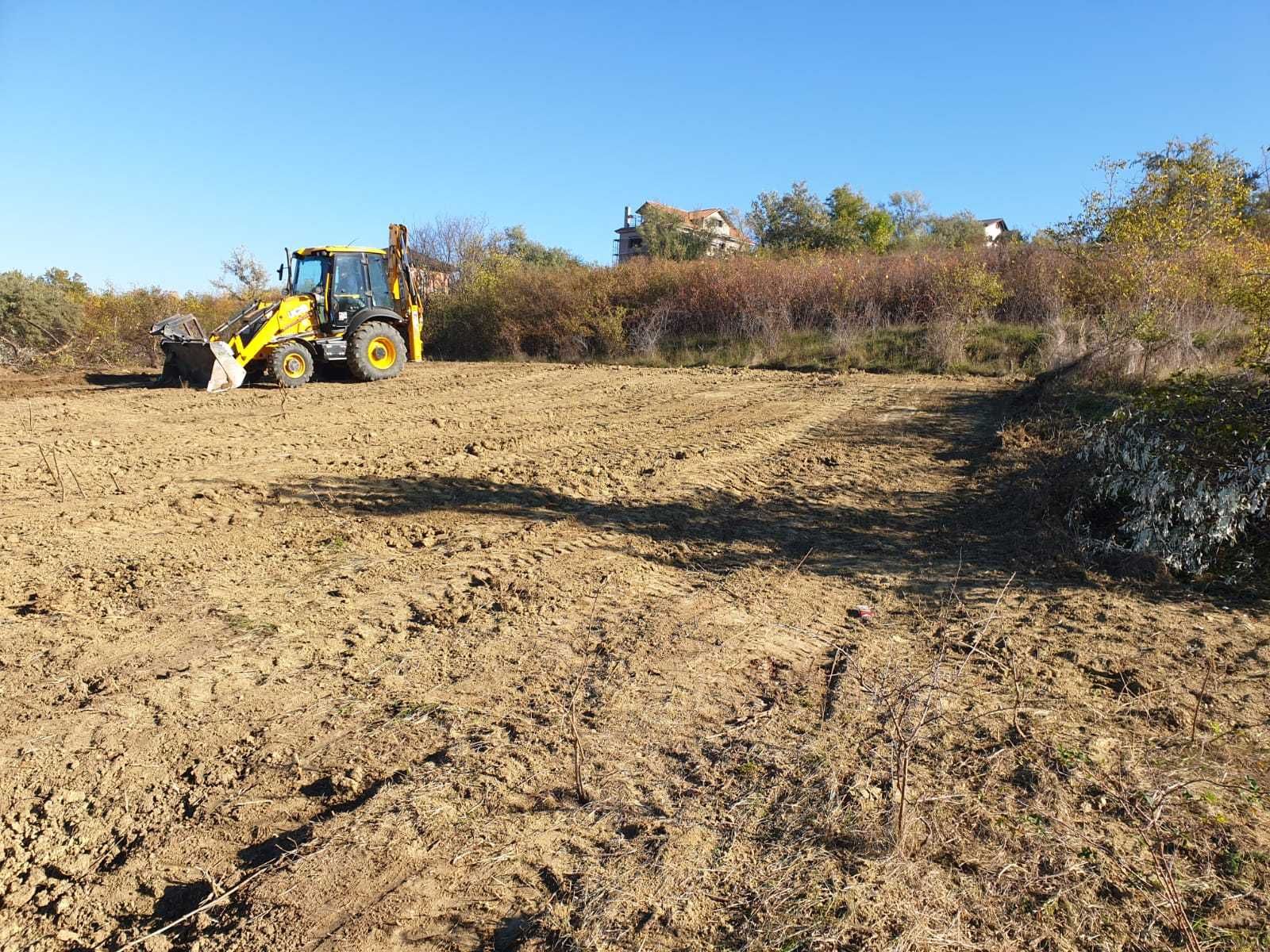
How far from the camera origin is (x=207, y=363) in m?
12.5

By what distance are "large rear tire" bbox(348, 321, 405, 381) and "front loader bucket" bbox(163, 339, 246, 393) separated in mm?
1902

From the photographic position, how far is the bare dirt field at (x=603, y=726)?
2.31 meters

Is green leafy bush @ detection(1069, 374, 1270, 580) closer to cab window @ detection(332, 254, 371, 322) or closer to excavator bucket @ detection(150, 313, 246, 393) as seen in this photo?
excavator bucket @ detection(150, 313, 246, 393)

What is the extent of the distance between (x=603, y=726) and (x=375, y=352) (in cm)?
1281

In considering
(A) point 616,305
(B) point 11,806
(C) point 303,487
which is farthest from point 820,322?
(B) point 11,806

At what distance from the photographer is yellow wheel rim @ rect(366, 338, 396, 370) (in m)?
14.5

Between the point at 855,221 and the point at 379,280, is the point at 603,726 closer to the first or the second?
the point at 379,280

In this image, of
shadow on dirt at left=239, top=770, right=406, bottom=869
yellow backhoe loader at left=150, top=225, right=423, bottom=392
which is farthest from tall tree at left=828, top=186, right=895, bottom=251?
shadow on dirt at left=239, top=770, right=406, bottom=869

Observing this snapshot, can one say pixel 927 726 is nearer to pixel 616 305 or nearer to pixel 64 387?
pixel 64 387

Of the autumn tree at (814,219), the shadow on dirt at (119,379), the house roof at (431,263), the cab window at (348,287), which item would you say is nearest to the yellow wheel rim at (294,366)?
the cab window at (348,287)

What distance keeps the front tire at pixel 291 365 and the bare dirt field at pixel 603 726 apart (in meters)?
6.07

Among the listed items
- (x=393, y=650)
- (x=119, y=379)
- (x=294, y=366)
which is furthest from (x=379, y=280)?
(x=393, y=650)

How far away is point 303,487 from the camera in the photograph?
269 inches

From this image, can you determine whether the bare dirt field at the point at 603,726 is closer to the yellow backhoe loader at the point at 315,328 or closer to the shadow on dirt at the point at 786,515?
the shadow on dirt at the point at 786,515
